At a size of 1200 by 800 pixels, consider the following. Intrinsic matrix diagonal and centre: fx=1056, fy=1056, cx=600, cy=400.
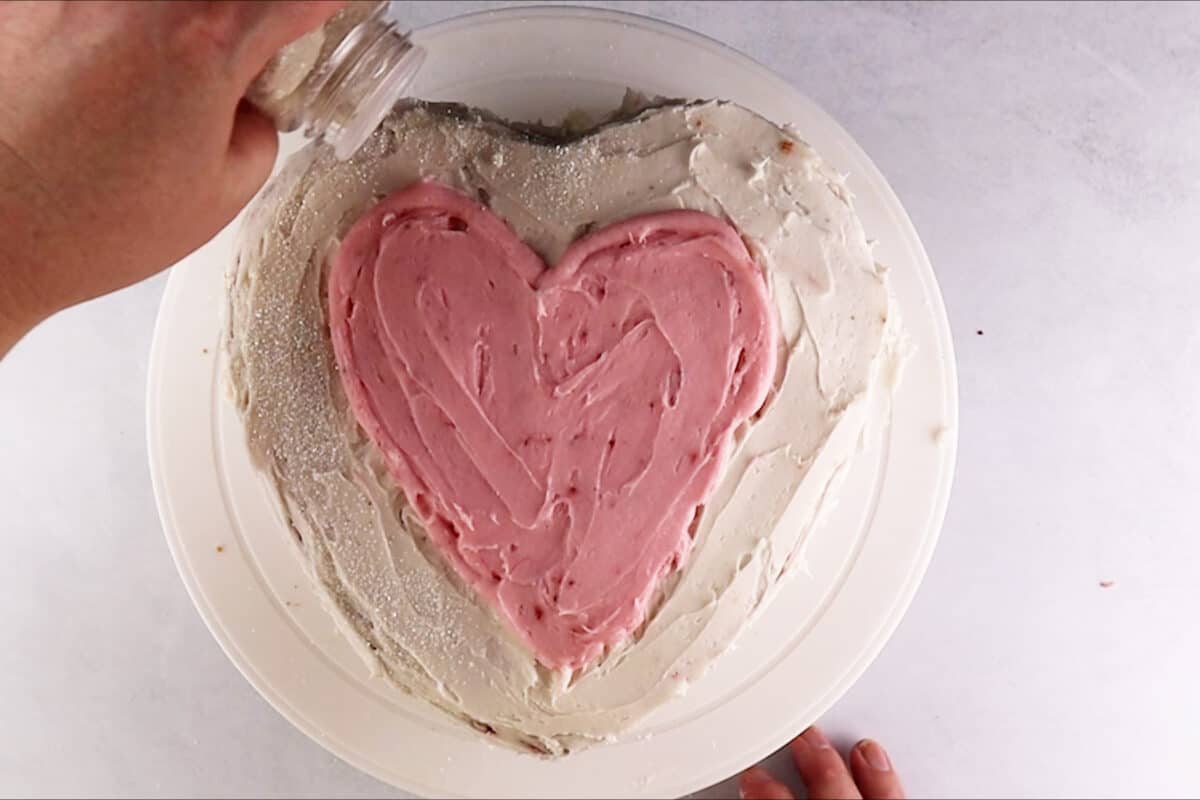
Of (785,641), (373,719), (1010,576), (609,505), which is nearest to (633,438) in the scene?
(609,505)

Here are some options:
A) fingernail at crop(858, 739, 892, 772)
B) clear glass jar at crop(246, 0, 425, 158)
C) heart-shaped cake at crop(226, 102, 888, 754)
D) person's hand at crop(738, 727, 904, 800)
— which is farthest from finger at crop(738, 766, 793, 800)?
clear glass jar at crop(246, 0, 425, 158)

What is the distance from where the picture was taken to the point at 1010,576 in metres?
1.34

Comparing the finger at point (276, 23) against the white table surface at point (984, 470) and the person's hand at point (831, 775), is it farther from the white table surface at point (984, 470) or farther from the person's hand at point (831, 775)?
the person's hand at point (831, 775)

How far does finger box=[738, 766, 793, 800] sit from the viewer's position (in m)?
1.39

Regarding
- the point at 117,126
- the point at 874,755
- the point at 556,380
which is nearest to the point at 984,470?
the point at 874,755

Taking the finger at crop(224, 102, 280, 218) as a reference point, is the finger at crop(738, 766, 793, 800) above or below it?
below

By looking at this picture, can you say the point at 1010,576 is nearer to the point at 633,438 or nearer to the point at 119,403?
the point at 633,438

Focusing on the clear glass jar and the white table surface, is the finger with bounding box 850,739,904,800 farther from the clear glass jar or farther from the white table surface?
the clear glass jar

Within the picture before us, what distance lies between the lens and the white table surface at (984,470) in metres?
1.28

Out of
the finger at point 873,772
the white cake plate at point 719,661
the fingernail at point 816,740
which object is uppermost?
the white cake plate at point 719,661

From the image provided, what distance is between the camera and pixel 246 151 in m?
0.80

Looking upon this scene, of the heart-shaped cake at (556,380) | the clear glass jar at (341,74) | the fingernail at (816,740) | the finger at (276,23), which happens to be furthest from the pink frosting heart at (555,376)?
the fingernail at (816,740)

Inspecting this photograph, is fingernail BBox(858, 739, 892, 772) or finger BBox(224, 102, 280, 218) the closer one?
finger BBox(224, 102, 280, 218)

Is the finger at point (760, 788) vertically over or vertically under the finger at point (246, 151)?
under
